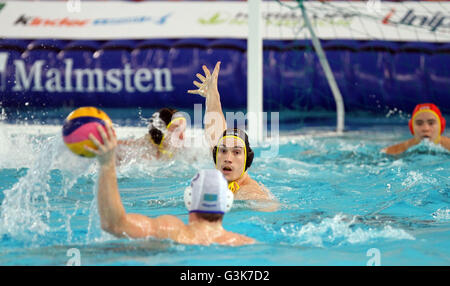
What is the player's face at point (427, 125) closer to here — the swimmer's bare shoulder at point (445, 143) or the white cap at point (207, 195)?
the swimmer's bare shoulder at point (445, 143)

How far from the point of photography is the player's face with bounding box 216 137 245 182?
163 inches

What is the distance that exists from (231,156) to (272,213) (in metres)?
0.46

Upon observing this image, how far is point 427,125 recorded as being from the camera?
249 inches

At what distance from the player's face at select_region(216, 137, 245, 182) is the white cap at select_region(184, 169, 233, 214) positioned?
135 cm

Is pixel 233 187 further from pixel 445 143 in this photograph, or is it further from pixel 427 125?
pixel 445 143

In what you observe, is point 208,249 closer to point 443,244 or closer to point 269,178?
point 443,244

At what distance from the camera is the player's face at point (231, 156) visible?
4152mm

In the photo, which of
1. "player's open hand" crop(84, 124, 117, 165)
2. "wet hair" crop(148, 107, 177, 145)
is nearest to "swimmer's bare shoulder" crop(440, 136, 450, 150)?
"wet hair" crop(148, 107, 177, 145)

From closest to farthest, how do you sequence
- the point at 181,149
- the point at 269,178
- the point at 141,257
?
the point at 141,257 < the point at 269,178 < the point at 181,149

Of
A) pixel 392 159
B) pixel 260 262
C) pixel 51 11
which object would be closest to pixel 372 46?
pixel 392 159

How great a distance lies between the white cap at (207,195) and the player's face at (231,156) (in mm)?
1348

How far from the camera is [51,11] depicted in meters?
11.0

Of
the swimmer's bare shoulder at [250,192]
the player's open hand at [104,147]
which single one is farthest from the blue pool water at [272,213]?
the player's open hand at [104,147]
